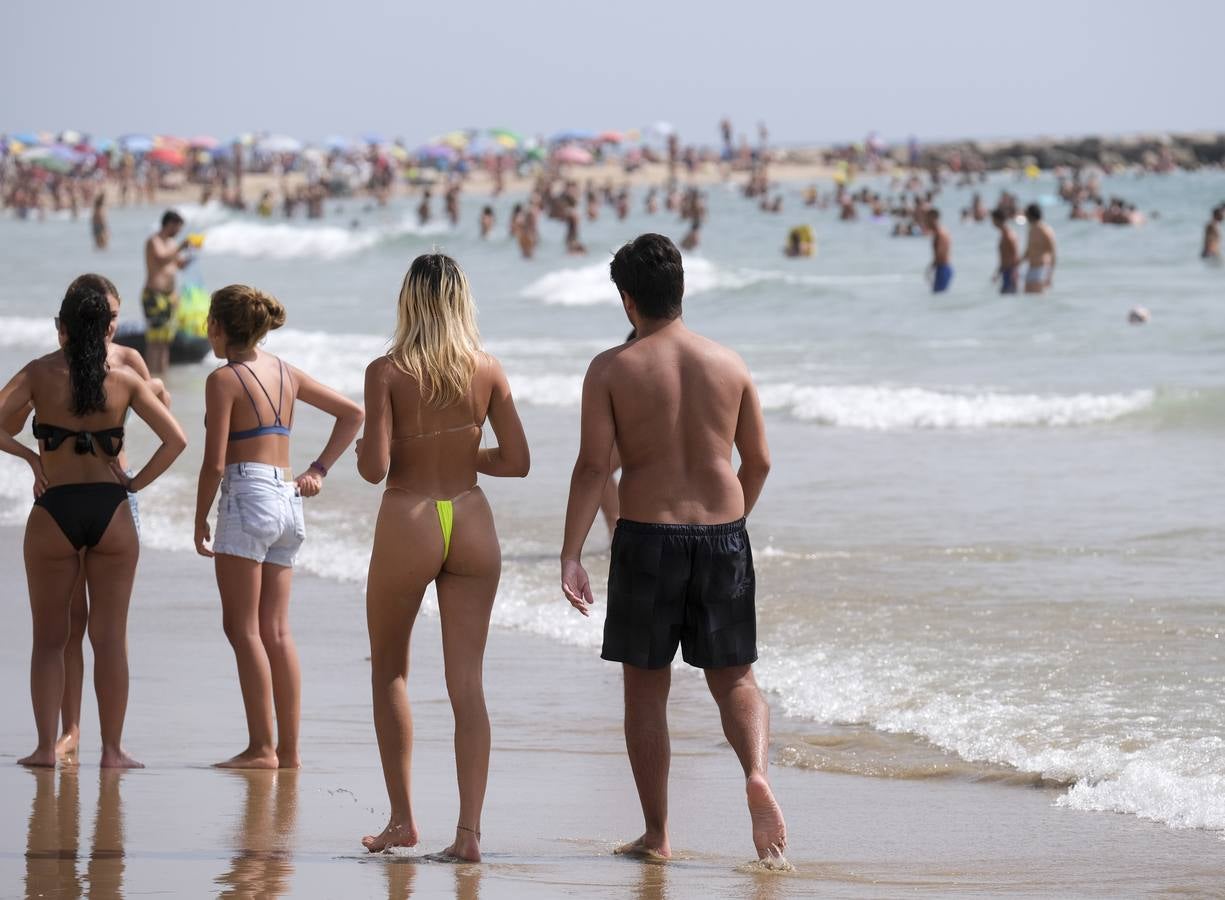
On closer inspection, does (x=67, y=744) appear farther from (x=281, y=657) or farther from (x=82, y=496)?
(x=82, y=496)

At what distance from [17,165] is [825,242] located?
4228 cm

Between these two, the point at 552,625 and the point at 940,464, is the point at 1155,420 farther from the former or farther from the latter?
the point at 552,625

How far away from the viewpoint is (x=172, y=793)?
4.65 metres

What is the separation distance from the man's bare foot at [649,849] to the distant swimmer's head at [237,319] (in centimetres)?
184

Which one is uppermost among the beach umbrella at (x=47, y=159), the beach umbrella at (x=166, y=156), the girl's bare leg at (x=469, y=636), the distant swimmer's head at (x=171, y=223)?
the beach umbrella at (x=166, y=156)

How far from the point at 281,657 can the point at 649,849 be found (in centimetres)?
146

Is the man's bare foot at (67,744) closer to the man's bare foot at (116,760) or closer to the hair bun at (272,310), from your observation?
the man's bare foot at (116,760)

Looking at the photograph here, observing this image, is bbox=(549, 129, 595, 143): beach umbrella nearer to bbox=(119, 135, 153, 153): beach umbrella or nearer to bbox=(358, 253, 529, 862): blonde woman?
bbox=(119, 135, 153, 153): beach umbrella

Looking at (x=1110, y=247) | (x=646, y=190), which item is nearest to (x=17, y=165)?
(x=646, y=190)

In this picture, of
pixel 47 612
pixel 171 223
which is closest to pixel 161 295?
pixel 171 223

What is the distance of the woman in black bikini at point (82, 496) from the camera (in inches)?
189

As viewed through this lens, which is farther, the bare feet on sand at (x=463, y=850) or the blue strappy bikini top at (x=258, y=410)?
the blue strappy bikini top at (x=258, y=410)

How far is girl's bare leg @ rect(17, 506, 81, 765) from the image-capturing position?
4.88 m

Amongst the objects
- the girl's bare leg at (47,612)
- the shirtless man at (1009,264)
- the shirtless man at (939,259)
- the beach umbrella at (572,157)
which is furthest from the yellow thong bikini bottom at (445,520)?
the beach umbrella at (572,157)
